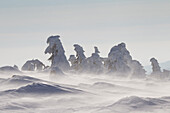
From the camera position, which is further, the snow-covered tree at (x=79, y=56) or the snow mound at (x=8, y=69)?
the snow-covered tree at (x=79, y=56)

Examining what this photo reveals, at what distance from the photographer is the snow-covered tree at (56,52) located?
6862 centimetres

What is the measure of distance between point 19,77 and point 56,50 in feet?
89.5

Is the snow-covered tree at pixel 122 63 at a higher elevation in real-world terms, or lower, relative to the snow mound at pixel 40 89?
higher

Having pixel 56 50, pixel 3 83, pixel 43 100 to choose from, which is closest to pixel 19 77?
pixel 3 83

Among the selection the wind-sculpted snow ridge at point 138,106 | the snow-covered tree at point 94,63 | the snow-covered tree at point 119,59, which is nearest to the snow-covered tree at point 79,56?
the snow-covered tree at point 94,63

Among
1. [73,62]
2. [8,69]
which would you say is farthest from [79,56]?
[8,69]

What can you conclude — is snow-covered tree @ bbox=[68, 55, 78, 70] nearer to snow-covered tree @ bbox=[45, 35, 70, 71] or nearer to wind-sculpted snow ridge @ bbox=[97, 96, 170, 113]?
snow-covered tree @ bbox=[45, 35, 70, 71]

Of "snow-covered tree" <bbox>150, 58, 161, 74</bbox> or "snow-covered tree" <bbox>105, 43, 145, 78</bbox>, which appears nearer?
"snow-covered tree" <bbox>105, 43, 145, 78</bbox>

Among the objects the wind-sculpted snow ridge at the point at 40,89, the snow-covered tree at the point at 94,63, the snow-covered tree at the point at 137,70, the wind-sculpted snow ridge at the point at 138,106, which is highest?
the snow-covered tree at the point at 94,63

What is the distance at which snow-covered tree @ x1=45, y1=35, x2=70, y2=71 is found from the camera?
225 ft

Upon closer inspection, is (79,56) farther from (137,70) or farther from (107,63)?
(137,70)

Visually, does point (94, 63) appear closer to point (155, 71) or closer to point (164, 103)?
point (155, 71)

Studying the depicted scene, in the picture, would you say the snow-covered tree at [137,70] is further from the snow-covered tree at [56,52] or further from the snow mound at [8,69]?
the snow mound at [8,69]

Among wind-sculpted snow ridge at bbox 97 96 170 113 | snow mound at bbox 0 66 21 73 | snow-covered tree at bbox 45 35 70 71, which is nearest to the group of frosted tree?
snow-covered tree at bbox 45 35 70 71
